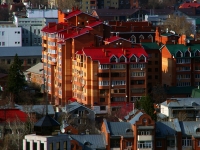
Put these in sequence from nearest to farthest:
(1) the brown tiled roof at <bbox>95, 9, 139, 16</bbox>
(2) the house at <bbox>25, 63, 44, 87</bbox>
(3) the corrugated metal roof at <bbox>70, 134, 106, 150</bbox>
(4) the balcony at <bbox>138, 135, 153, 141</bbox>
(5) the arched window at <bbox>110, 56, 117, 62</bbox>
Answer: (3) the corrugated metal roof at <bbox>70, 134, 106, 150</bbox> → (4) the balcony at <bbox>138, 135, 153, 141</bbox> → (5) the arched window at <bbox>110, 56, 117, 62</bbox> → (2) the house at <bbox>25, 63, 44, 87</bbox> → (1) the brown tiled roof at <bbox>95, 9, 139, 16</bbox>

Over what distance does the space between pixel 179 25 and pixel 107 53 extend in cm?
2383

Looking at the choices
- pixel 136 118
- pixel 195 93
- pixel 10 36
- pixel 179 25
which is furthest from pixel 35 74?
pixel 136 118

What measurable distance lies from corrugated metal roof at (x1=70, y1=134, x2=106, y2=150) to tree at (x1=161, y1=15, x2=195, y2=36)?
1220 inches

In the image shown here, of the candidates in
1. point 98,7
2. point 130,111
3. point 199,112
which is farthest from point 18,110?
point 98,7

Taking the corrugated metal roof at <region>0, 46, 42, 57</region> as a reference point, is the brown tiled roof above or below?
below

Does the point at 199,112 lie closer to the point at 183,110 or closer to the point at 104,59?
the point at 183,110

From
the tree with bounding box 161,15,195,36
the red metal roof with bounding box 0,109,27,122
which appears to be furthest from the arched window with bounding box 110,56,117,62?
the tree with bounding box 161,15,195,36

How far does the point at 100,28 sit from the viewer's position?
146ft

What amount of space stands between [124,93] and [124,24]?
11.9 meters

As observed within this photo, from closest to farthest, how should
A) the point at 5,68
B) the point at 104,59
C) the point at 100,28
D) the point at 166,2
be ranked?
1. the point at 104,59
2. the point at 100,28
3. the point at 5,68
4. the point at 166,2

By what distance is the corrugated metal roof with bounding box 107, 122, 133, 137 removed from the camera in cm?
3137

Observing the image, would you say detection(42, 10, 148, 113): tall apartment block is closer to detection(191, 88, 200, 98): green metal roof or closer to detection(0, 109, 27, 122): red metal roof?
detection(191, 88, 200, 98): green metal roof

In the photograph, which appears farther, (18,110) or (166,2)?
(166,2)

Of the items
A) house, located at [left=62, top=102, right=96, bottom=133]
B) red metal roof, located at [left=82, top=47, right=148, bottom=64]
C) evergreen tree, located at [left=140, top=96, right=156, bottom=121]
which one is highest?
red metal roof, located at [left=82, top=47, right=148, bottom=64]
